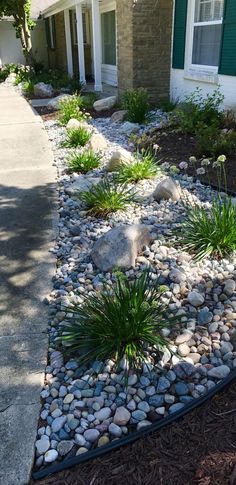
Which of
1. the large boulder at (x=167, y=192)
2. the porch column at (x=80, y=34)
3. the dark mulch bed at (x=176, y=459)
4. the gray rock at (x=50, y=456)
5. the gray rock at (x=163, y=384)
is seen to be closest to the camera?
the dark mulch bed at (x=176, y=459)

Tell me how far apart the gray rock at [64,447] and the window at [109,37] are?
1405 cm

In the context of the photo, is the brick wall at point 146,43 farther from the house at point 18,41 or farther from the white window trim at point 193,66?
the house at point 18,41

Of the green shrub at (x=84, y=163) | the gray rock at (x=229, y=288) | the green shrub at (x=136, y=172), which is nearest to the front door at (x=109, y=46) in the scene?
the green shrub at (x=84, y=163)

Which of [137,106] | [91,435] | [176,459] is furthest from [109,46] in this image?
[176,459]

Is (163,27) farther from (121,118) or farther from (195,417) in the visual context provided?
(195,417)

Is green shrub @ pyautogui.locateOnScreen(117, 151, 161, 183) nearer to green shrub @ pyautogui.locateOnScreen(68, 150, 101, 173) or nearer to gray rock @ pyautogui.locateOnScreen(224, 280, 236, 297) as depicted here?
green shrub @ pyautogui.locateOnScreen(68, 150, 101, 173)

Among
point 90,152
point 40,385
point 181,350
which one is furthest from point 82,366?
point 90,152

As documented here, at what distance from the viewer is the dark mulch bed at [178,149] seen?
192 inches

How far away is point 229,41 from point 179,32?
193 centimetres

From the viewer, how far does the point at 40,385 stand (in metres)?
2.21

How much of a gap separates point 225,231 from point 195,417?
1.54 m

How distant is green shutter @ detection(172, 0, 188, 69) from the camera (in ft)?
26.3

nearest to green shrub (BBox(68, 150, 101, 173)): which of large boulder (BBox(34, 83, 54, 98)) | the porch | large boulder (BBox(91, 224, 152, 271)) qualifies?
large boulder (BBox(91, 224, 152, 271))

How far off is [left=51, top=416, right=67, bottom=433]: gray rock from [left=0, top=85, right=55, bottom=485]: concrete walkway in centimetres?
9
